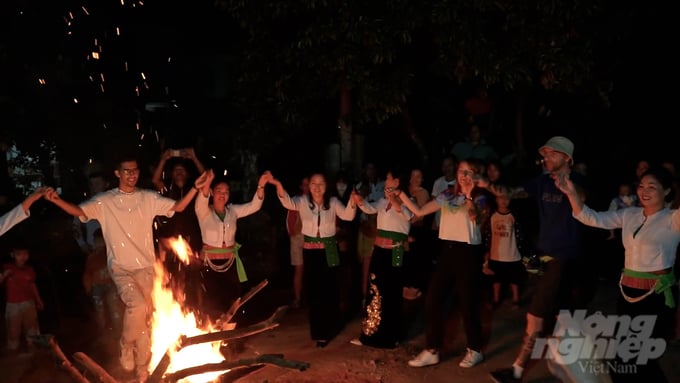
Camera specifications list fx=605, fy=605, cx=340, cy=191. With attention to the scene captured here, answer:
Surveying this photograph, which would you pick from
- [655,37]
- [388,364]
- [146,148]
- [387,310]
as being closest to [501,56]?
[655,37]

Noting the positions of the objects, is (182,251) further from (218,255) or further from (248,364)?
(248,364)

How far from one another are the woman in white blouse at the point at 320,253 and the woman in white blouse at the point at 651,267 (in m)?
2.73

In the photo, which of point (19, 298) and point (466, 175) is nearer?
point (466, 175)

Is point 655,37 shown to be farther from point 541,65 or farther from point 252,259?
point 252,259

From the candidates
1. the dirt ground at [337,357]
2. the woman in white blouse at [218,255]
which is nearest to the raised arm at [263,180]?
the woman in white blouse at [218,255]

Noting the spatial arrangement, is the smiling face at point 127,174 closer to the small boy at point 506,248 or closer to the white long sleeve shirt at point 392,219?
the white long sleeve shirt at point 392,219

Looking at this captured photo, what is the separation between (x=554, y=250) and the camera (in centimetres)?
512

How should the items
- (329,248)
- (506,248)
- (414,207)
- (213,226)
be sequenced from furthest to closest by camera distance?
1. (506,248)
2. (329,248)
3. (213,226)
4. (414,207)

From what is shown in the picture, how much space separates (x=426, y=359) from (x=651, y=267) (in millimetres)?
2134

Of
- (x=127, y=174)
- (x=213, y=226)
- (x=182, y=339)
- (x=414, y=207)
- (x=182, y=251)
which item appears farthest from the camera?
(x=182, y=251)

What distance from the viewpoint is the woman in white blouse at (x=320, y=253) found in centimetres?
627

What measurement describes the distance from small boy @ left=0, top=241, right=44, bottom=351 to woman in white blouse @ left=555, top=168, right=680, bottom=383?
567cm

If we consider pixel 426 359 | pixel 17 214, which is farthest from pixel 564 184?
pixel 17 214

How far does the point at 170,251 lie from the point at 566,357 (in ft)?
14.2
